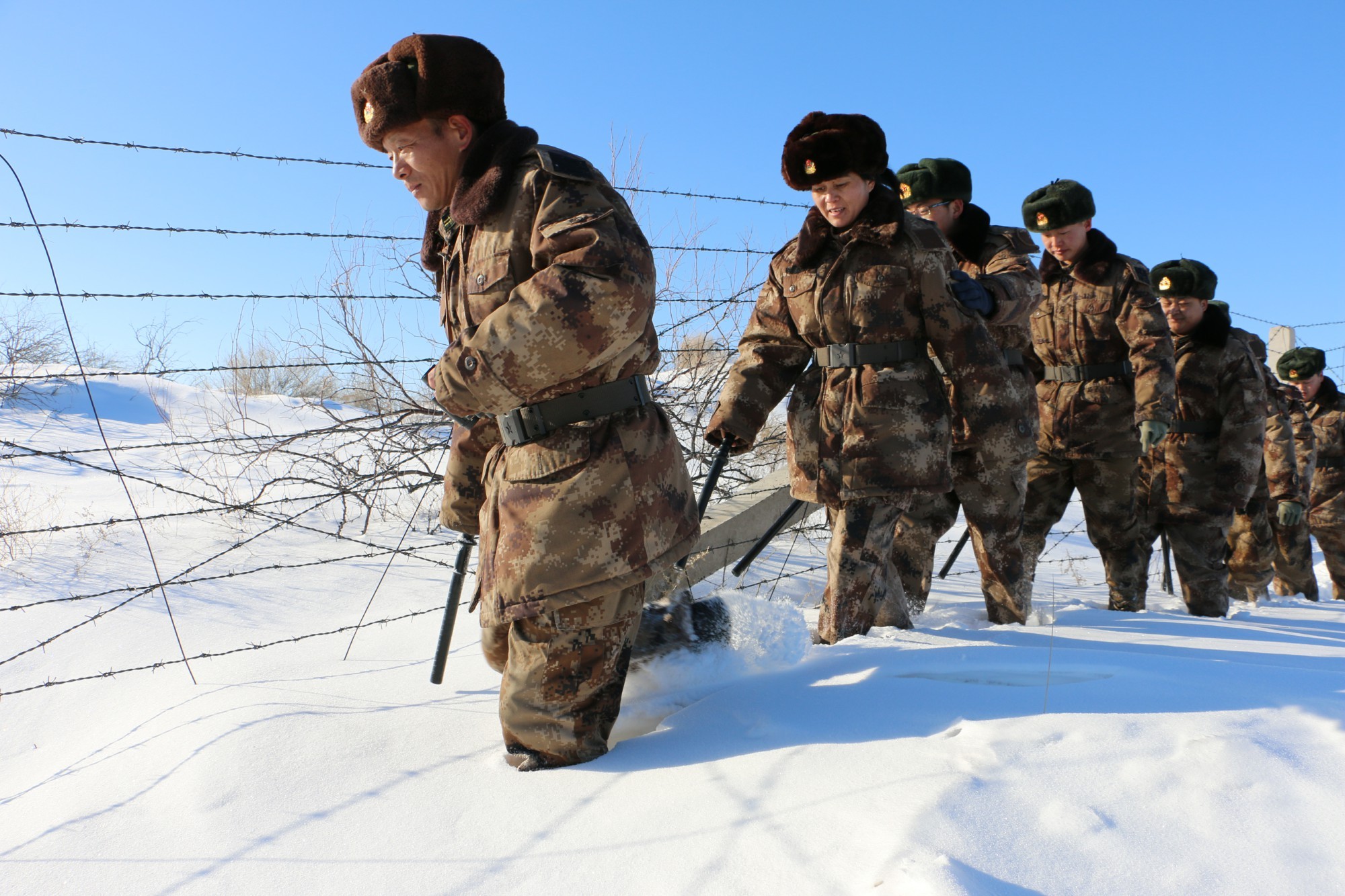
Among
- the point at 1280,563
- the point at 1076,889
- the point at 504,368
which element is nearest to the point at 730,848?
the point at 1076,889

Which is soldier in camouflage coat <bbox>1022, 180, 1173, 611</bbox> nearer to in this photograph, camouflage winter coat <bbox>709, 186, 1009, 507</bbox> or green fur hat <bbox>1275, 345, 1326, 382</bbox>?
camouflage winter coat <bbox>709, 186, 1009, 507</bbox>

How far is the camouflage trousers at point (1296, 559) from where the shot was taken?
7.70m

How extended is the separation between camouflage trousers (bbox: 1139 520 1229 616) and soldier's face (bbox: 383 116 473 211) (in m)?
4.62

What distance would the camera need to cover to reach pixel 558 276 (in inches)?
78.8

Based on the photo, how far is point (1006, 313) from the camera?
11.8 feet

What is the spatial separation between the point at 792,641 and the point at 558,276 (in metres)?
1.54

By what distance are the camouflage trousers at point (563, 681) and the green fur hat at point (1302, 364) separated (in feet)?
26.2

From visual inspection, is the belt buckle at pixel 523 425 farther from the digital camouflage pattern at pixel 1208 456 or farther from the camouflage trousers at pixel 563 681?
the digital camouflage pattern at pixel 1208 456

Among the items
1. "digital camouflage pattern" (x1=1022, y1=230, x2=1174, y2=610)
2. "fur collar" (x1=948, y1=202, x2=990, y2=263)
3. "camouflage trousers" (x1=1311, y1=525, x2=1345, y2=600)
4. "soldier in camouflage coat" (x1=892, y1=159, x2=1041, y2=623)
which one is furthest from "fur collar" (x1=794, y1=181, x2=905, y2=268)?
"camouflage trousers" (x1=1311, y1=525, x2=1345, y2=600)

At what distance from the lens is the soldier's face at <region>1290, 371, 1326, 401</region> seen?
26.7 ft

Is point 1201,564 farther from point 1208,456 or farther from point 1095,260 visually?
point 1095,260

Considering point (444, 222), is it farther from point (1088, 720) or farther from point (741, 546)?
point (741, 546)

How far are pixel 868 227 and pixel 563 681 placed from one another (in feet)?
6.32

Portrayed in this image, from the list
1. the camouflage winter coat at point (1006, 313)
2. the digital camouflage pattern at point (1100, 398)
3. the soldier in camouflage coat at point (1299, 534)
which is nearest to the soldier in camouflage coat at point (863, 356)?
the camouflage winter coat at point (1006, 313)
